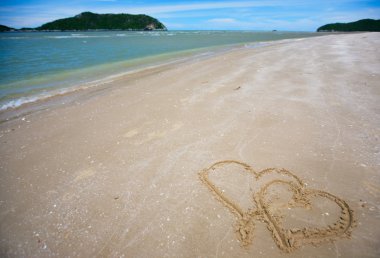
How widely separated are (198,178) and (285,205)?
1522mm

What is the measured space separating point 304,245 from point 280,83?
767 cm

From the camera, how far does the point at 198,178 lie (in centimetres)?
407

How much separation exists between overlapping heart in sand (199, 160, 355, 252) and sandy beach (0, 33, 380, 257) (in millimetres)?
17

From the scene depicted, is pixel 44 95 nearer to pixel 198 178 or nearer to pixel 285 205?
pixel 198 178


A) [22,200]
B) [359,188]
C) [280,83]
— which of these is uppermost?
[280,83]

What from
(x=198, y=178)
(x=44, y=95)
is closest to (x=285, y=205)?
(x=198, y=178)

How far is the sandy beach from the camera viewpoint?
2.97 m

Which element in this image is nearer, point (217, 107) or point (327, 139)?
point (327, 139)

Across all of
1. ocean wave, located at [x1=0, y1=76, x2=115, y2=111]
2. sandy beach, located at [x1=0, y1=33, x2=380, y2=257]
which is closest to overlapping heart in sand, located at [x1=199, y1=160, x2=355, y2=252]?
sandy beach, located at [x1=0, y1=33, x2=380, y2=257]

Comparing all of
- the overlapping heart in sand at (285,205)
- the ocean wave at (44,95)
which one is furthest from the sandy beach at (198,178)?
the ocean wave at (44,95)

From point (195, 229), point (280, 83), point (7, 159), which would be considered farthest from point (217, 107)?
point (7, 159)

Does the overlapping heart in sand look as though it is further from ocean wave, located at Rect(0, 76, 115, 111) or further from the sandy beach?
ocean wave, located at Rect(0, 76, 115, 111)

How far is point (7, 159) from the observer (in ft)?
16.5

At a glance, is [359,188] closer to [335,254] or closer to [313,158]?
[313,158]
